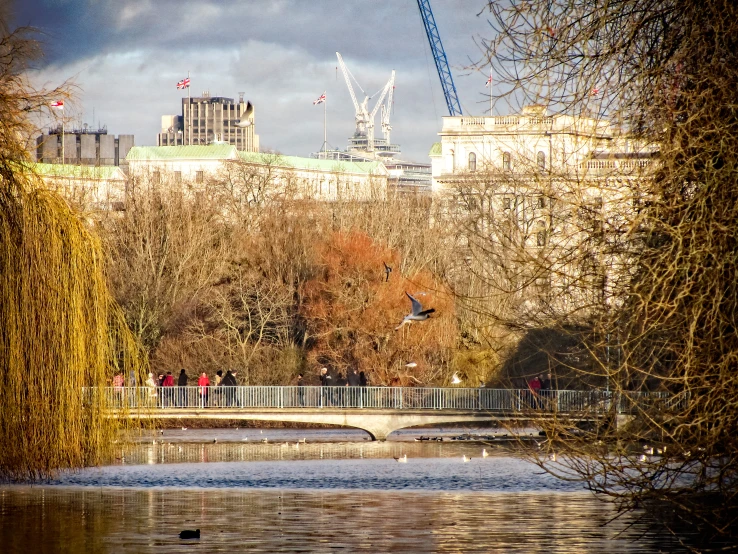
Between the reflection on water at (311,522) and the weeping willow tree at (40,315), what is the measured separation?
1929mm

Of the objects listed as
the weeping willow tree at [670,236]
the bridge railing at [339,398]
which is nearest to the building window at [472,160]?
the bridge railing at [339,398]

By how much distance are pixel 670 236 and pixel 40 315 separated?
10772 mm

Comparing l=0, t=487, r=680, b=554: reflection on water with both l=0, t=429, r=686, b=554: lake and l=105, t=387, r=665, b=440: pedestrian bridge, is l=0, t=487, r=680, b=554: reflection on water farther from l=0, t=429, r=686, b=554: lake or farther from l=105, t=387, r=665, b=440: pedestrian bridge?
l=105, t=387, r=665, b=440: pedestrian bridge

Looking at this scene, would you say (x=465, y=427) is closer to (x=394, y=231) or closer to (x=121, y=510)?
(x=394, y=231)

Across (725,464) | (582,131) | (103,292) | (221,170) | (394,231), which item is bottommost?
(725,464)

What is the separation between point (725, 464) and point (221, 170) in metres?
76.1

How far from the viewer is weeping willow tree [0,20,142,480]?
21.3m

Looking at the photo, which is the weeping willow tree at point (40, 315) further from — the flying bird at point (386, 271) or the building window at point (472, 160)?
the building window at point (472, 160)

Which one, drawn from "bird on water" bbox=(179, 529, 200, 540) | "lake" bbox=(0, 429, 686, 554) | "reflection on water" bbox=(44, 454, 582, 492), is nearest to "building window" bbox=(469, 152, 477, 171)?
"lake" bbox=(0, 429, 686, 554)

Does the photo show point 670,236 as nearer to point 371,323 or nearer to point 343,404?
point 343,404

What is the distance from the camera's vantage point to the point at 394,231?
242ft

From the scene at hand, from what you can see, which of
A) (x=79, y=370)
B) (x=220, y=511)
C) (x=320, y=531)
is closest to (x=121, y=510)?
(x=220, y=511)

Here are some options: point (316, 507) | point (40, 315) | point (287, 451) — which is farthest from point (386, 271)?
point (40, 315)

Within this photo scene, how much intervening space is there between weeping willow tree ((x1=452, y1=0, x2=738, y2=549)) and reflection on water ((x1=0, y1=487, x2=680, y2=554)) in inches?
157
